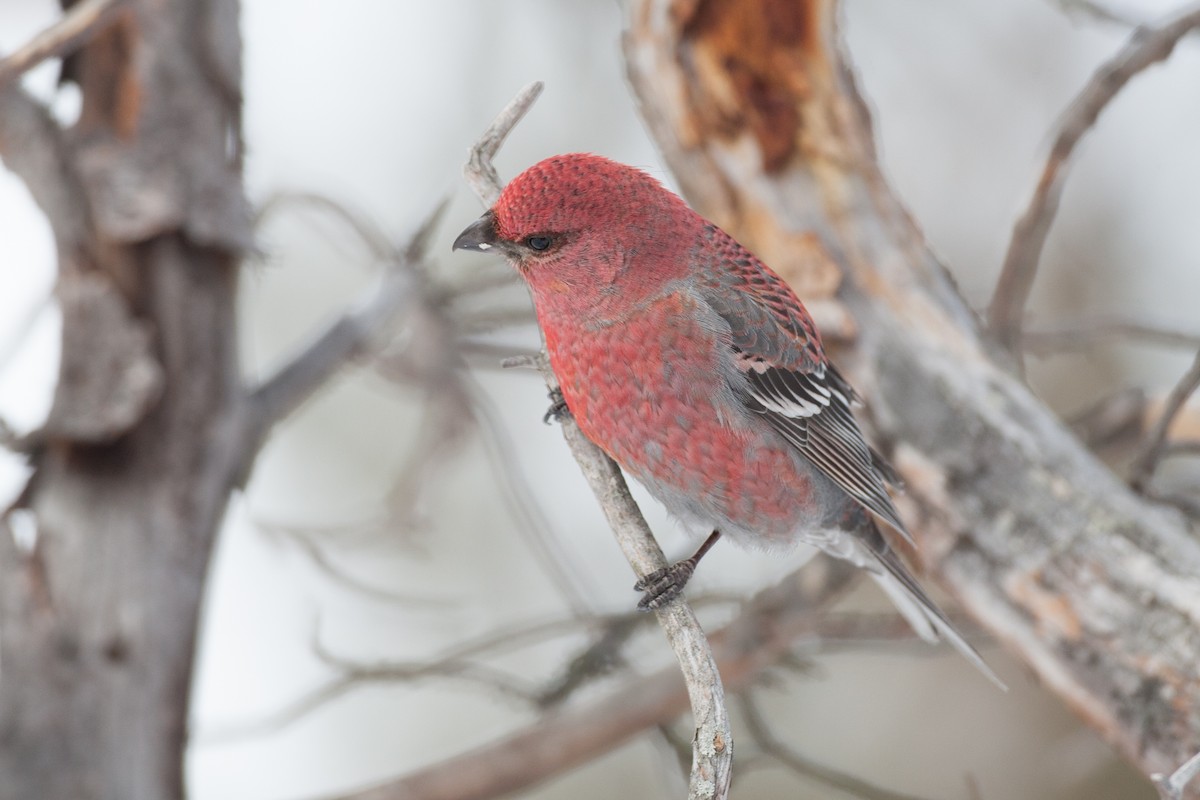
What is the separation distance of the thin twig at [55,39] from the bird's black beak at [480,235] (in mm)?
814

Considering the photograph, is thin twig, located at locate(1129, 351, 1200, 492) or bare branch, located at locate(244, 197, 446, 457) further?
bare branch, located at locate(244, 197, 446, 457)

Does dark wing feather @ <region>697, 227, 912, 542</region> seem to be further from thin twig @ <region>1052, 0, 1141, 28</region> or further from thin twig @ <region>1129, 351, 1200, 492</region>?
thin twig @ <region>1052, 0, 1141, 28</region>

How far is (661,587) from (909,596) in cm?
102

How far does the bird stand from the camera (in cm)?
234

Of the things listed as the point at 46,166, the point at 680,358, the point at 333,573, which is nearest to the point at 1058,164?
the point at 680,358

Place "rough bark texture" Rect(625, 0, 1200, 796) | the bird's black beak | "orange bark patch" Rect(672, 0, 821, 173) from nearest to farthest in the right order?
the bird's black beak < "rough bark texture" Rect(625, 0, 1200, 796) < "orange bark patch" Rect(672, 0, 821, 173)

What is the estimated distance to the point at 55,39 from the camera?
2102 mm

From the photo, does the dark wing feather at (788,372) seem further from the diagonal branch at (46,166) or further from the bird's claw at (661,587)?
the diagonal branch at (46,166)

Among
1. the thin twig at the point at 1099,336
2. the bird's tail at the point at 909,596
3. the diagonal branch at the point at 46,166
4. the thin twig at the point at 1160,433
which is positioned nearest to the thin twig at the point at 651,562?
the bird's tail at the point at 909,596

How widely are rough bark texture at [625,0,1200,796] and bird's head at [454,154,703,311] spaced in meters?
0.74

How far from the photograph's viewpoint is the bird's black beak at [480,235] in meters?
2.26

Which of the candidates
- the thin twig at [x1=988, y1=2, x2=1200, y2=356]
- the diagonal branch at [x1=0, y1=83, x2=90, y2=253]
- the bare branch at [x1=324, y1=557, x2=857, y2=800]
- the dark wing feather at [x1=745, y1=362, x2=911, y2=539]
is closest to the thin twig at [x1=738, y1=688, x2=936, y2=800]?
the bare branch at [x1=324, y1=557, x2=857, y2=800]

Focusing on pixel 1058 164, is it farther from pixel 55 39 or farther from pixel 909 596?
pixel 55 39

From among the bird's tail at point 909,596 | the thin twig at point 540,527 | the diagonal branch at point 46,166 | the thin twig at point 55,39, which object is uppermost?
the diagonal branch at point 46,166
